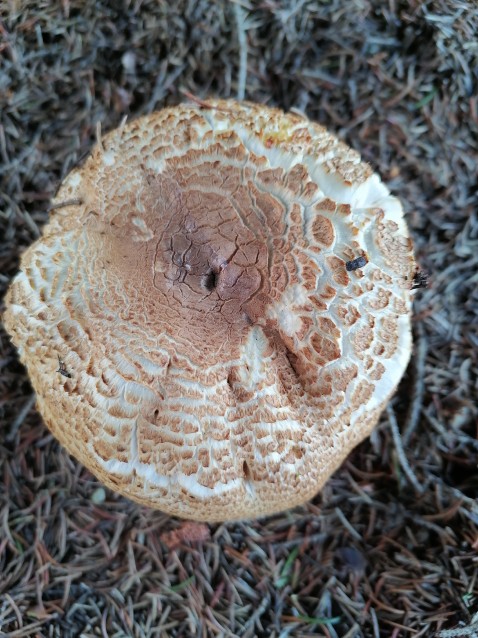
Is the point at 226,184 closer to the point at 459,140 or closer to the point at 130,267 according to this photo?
the point at 130,267

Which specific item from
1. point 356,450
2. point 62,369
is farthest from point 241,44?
point 356,450

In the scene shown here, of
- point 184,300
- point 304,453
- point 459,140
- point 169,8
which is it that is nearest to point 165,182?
point 184,300

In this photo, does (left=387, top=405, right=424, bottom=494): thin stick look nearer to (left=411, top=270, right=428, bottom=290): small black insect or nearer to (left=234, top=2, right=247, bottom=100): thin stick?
(left=411, top=270, right=428, bottom=290): small black insect

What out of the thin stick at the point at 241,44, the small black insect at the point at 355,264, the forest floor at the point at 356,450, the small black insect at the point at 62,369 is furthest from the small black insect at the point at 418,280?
the thin stick at the point at 241,44

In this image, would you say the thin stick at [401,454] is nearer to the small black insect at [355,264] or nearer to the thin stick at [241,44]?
the small black insect at [355,264]

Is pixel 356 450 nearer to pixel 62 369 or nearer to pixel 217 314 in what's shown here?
pixel 217 314
